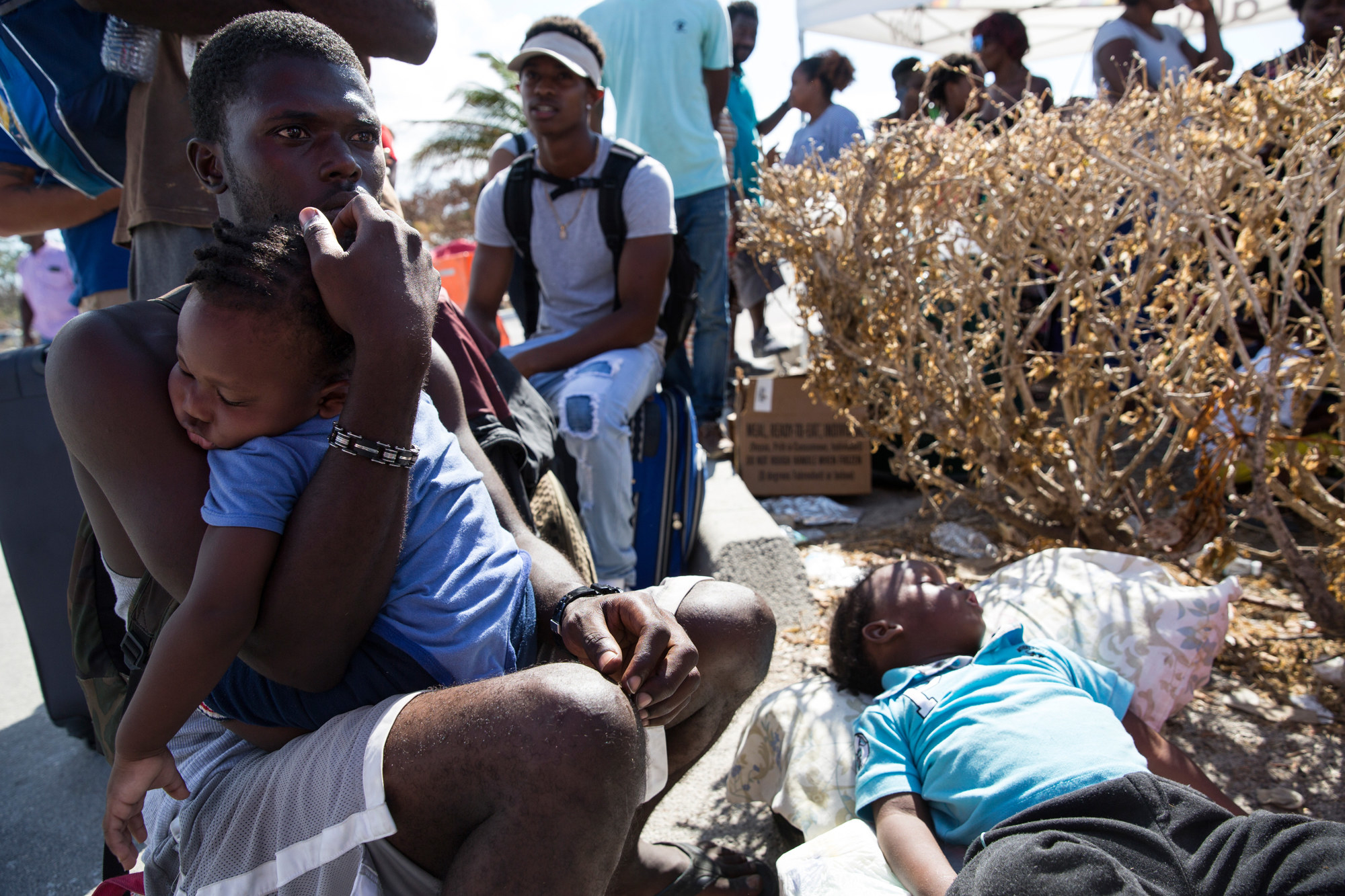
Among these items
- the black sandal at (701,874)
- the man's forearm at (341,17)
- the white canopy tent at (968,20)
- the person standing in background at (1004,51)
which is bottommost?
the black sandal at (701,874)

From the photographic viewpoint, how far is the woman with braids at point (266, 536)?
1166mm

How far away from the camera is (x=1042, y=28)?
374 inches

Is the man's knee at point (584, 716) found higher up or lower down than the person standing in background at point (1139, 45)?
lower down

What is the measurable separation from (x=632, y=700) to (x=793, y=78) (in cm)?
582

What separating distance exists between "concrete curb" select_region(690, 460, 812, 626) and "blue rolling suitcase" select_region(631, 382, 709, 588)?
0.12m

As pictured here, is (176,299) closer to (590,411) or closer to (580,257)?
(590,411)

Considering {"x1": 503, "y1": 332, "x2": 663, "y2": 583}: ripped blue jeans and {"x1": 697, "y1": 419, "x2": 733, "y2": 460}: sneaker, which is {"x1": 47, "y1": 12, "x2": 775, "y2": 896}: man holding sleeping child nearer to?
{"x1": 503, "y1": 332, "x2": 663, "y2": 583}: ripped blue jeans

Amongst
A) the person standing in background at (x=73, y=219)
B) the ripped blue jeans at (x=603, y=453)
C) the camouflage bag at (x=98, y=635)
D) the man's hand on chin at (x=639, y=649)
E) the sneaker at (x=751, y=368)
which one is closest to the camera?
the man's hand on chin at (x=639, y=649)

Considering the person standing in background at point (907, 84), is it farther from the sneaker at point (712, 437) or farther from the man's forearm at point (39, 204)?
the man's forearm at point (39, 204)

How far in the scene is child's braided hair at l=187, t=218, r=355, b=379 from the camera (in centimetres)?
121

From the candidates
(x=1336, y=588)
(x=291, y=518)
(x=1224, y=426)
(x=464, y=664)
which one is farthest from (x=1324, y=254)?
(x=291, y=518)

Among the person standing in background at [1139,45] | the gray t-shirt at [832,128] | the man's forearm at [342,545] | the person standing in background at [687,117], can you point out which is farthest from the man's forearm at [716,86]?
the man's forearm at [342,545]

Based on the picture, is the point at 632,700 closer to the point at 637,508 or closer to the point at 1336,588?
the point at 637,508

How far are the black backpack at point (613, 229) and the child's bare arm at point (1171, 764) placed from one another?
218 centimetres
